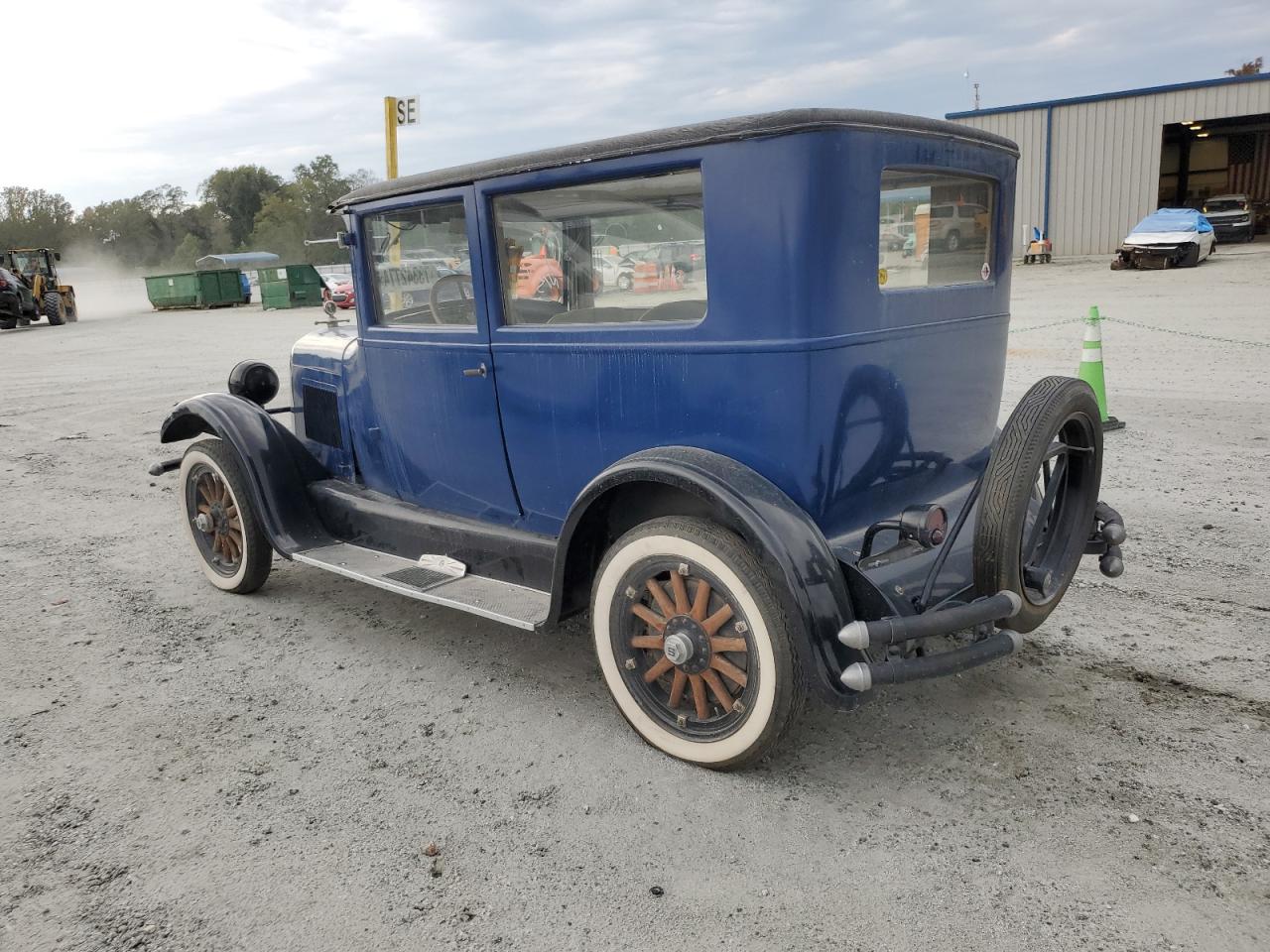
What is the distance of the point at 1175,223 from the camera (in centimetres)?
2152

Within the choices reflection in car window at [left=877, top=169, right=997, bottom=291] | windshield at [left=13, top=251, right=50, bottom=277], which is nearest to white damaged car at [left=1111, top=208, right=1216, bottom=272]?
reflection in car window at [left=877, top=169, right=997, bottom=291]

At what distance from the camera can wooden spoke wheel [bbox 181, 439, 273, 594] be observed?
14.0 ft

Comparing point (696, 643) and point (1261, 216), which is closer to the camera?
point (696, 643)

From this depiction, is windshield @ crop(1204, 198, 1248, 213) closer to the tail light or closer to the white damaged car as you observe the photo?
the white damaged car

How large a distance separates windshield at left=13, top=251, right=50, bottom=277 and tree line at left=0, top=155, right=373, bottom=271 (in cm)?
3421

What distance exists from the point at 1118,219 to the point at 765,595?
1161 inches

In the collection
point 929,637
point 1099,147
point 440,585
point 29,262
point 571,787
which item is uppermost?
point 1099,147

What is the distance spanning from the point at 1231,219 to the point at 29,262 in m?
34.0

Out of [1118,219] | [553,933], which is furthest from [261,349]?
[1118,219]

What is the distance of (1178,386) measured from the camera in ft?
26.7

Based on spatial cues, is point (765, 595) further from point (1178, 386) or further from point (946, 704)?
point (1178, 386)

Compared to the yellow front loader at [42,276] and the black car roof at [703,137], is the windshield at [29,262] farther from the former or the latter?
the black car roof at [703,137]

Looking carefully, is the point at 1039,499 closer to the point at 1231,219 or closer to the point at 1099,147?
the point at 1099,147

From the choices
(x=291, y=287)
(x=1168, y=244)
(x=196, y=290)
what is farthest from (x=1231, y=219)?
(x=196, y=290)
